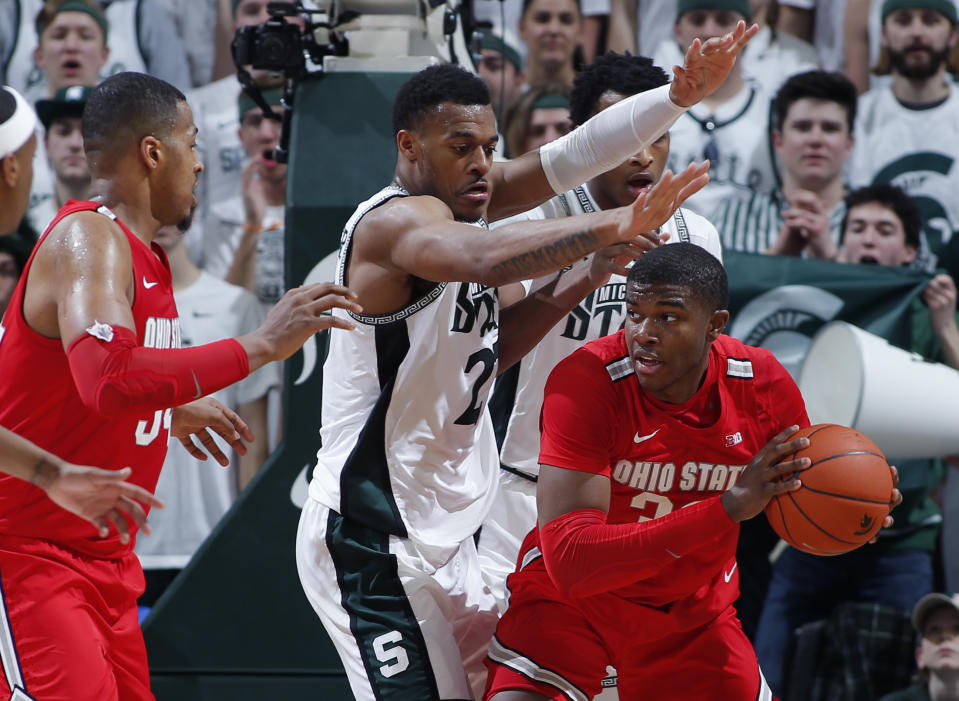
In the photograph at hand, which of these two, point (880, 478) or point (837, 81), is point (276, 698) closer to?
point (880, 478)

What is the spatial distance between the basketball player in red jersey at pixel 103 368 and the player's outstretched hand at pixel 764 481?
997 mm

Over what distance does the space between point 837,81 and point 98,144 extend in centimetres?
428

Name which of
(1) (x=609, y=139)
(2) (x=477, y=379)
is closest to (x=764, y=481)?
(2) (x=477, y=379)

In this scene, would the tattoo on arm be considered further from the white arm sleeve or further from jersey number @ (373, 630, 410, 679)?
jersey number @ (373, 630, 410, 679)

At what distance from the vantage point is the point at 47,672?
2926 millimetres

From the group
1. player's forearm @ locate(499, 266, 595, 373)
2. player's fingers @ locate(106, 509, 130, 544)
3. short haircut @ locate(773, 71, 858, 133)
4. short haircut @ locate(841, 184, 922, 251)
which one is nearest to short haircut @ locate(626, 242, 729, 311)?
player's forearm @ locate(499, 266, 595, 373)

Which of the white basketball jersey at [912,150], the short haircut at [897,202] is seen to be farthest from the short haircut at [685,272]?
the white basketball jersey at [912,150]

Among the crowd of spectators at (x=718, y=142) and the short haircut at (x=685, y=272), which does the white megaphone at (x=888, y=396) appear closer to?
the crowd of spectators at (x=718, y=142)

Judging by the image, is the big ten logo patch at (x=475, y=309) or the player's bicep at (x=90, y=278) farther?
the big ten logo patch at (x=475, y=309)

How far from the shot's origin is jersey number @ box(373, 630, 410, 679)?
313 cm

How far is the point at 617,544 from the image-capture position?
9.72 feet

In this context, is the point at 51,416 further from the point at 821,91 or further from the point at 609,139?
the point at 821,91

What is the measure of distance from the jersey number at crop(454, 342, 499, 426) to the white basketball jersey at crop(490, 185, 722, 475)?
59cm

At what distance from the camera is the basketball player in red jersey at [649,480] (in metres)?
3.13
